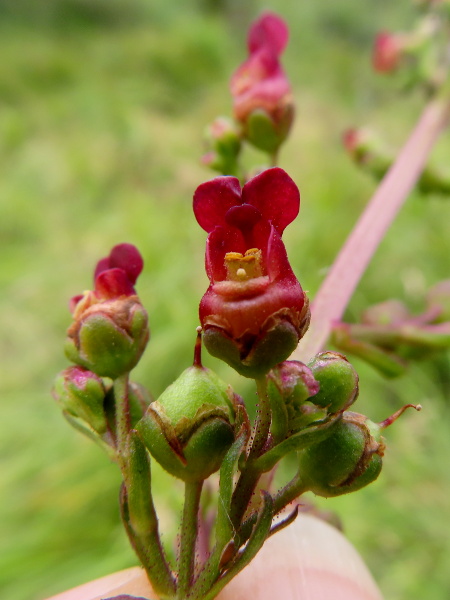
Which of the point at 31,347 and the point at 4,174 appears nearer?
the point at 31,347

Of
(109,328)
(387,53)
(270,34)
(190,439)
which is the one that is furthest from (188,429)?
(387,53)

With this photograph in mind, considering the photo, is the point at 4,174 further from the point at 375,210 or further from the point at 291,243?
the point at 375,210

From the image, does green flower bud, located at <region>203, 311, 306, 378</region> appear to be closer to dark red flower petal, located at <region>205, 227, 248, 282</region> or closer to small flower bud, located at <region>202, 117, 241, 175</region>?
dark red flower petal, located at <region>205, 227, 248, 282</region>

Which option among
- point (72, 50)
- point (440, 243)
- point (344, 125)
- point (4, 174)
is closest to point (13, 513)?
point (440, 243)

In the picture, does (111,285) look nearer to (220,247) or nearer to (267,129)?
(220,247)

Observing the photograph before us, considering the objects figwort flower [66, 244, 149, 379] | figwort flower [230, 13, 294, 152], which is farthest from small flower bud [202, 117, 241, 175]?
figwort flower [66, 244, 149, 379]
